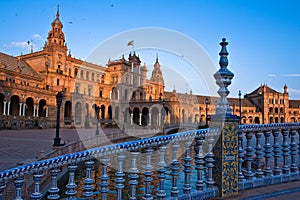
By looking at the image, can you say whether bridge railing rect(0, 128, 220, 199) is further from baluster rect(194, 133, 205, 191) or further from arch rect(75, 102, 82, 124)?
arch rect(75, 102, 82, 124)

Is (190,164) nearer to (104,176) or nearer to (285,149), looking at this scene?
(104,176)

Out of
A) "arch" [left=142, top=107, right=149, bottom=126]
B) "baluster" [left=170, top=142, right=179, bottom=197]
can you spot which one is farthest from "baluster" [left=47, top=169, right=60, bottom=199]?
"arch" [left=142, top=107, right=149, bottom=126]

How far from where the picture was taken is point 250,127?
15.2 feet

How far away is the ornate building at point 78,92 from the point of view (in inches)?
1537

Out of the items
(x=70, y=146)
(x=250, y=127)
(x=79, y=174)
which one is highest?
(x=250, y=127)

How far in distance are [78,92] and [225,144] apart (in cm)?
5471

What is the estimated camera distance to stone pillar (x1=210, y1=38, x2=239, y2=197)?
412 cm

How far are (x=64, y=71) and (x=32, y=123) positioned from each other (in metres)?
15.4

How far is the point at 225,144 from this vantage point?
4.17m

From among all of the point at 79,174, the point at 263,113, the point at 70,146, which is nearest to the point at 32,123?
the point at 70,146

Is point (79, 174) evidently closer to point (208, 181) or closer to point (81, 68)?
point (208, 181)

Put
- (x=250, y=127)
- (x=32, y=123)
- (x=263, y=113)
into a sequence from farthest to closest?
(x=263, y=113), (x=32, y=123), (x=250, y=127)

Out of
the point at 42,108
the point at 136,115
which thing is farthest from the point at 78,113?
the point at 136,115

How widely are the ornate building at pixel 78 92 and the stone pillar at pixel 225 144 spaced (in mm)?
26364
